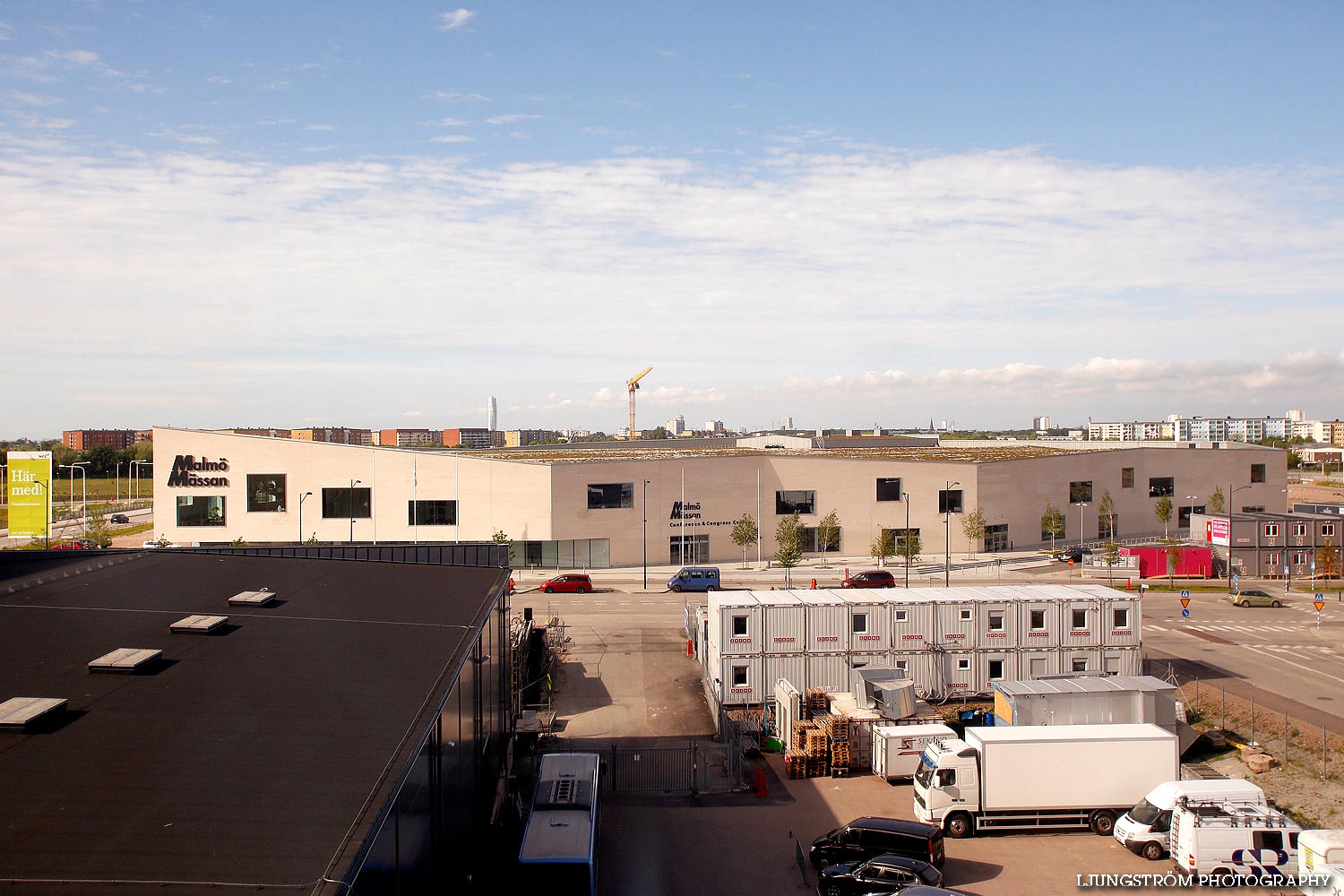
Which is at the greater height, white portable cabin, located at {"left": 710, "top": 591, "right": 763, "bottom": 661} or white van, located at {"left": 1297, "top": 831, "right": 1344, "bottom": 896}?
white portable cabin, located at {"left": 710, "top": 591, "right": 763, "bottom": 661}

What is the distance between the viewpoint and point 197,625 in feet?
41.4

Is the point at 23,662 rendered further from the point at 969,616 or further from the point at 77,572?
the point at 969,616

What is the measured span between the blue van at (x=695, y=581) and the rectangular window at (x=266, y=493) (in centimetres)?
2861

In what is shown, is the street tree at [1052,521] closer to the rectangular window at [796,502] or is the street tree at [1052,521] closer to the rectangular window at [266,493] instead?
the rectangular window at [796,502]

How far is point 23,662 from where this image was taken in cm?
1052

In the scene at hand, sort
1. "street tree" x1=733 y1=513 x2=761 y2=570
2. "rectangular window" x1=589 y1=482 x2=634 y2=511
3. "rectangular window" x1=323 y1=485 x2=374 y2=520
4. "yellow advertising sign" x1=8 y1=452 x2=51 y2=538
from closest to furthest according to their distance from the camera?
"yellow advertising sign" x1=8 y1=452 x2=51 y2=538
"street tree" x1=733 y1=513 x2=761 y2=570
"rectangular window" x1=589 y1=482 x2=634 y2=511
"rectangular window" x1=323 y1=485 x2=374 y2=520

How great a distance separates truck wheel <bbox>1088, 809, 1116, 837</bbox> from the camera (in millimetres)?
17078

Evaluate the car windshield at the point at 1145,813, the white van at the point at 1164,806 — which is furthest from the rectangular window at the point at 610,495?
the white van at the point at 1164,806

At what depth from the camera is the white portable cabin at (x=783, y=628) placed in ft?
79.8

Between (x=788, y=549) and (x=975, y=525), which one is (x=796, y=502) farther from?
(x=975, y=525)

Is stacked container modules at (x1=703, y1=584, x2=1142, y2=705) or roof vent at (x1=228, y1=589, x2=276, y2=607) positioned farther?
stacked container modules at (x1=703, y1=584, x2=1142, y2=705)

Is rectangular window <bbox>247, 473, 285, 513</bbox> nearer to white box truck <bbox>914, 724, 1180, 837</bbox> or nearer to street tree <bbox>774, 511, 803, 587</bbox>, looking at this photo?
street tree <bbox>774, 511, 803, 587</bbox>

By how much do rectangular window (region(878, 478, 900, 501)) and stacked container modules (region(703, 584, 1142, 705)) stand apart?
3231cm

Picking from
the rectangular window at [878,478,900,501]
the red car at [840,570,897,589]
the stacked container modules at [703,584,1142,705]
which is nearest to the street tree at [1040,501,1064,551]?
the rectangular window at [878,478,900,501]
